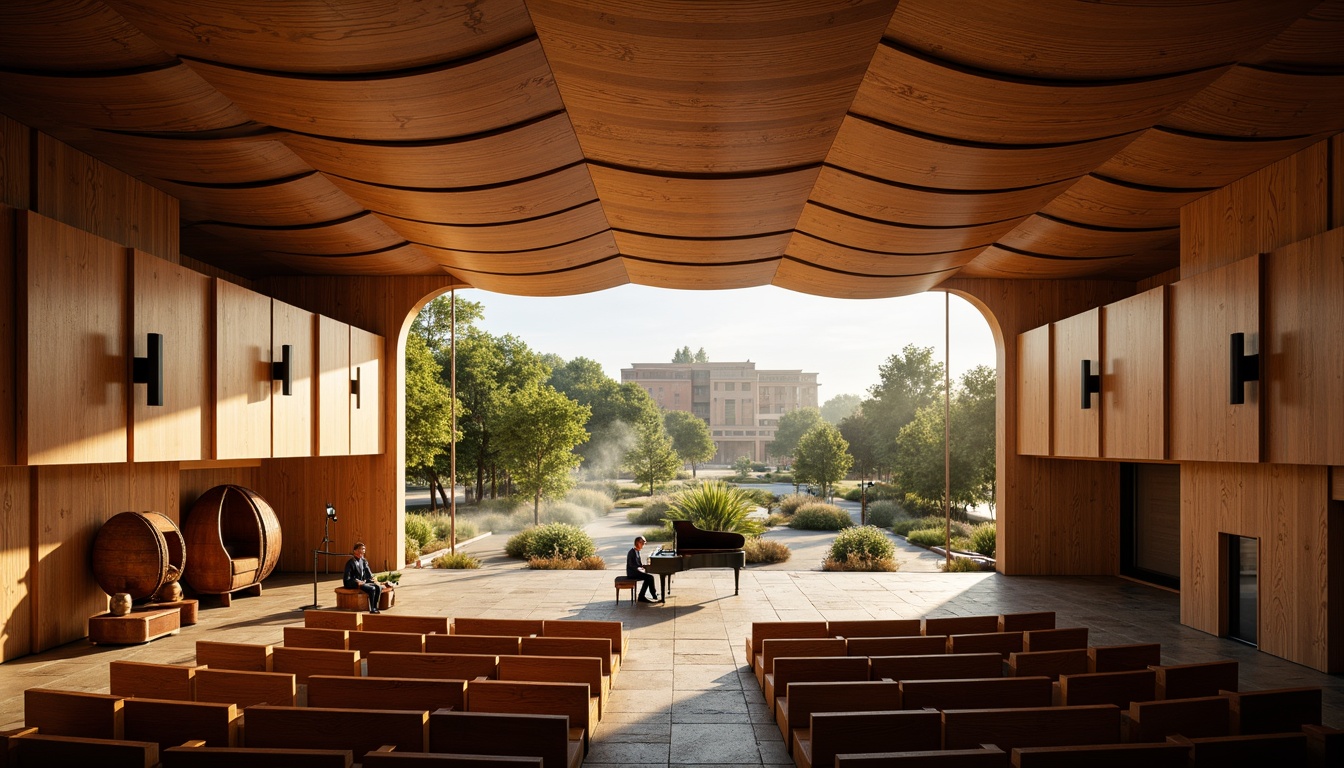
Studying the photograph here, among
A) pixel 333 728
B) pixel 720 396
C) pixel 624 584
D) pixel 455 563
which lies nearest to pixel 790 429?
pixel 720 396

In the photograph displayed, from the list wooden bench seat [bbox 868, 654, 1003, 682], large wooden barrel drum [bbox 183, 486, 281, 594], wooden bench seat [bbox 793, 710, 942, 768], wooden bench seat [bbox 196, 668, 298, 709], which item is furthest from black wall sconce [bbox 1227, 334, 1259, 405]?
large wooden barrel drum [bbox 183, 486, 281, 594]

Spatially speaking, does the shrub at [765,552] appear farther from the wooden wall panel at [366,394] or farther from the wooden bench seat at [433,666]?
the wooden bench seat at [433,666]

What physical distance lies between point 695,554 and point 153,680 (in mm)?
8235

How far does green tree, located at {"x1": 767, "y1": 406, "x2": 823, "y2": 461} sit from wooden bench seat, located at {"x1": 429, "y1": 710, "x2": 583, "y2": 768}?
160 feet

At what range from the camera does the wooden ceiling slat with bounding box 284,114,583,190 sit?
27.0 feet

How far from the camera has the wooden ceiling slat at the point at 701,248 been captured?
12133mm

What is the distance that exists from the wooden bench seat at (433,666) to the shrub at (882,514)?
24650 millimetres

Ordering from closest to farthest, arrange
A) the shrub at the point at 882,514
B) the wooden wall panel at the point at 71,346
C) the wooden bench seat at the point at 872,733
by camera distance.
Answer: the wooden bench seat at the point at 872,733 → the wooden wall panel at the point at 71,346 → the shrub at the point at 882,514

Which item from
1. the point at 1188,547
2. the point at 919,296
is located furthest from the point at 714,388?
the point at 1188,547

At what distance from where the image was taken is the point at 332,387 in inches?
534

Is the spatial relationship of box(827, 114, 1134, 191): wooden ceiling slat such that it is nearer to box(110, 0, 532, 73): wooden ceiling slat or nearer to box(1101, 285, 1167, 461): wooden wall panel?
box(1101, 285, 1167, 461): wooden wall panel

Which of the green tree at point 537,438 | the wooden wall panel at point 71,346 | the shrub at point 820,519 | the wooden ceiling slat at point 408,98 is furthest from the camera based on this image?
the shrub at point 820,519

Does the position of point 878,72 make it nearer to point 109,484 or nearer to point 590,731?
point 590,731

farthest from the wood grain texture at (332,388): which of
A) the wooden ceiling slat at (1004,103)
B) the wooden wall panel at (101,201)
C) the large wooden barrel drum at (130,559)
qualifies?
the wooden ceiling slat at (1004,103)
